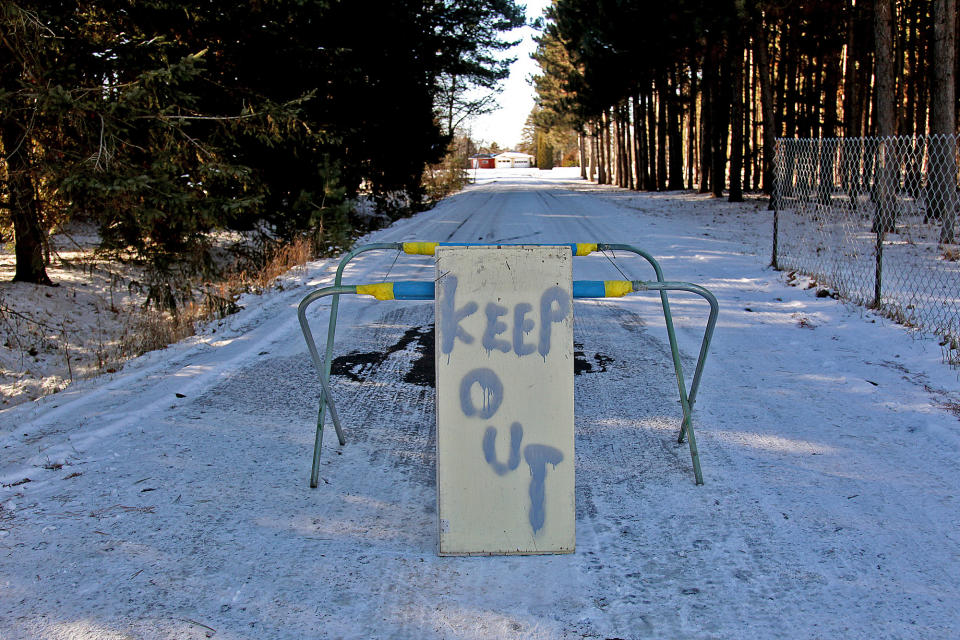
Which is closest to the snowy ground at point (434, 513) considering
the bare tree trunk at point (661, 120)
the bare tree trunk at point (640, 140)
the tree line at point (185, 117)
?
the tree line at point (185, 117)

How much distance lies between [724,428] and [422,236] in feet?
45.4

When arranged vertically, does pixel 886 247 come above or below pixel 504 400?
below

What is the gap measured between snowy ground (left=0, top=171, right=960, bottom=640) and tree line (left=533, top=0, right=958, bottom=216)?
42.7ft

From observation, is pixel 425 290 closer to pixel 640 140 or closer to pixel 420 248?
pixel 420 248

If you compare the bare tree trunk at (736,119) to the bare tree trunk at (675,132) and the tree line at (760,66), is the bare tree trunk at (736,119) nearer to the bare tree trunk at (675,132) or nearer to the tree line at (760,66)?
the tree line at (760,66)

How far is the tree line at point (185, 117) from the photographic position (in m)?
9.52

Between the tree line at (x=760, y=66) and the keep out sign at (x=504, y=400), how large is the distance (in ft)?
50.4

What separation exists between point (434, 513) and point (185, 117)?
28.5ft

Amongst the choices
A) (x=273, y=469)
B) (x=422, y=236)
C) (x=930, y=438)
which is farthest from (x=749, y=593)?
(x=422, y=236)

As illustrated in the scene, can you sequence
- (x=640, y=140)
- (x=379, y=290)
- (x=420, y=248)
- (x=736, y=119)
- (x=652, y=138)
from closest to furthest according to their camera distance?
1. (x=379, y=290)
2. (x=420, y=248)
3. (x=736, y=119)
4. (x=652, y=138)
5. (x=640, y=140)

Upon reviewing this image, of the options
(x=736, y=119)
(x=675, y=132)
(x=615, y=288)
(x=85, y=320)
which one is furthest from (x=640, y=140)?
(x=615, y=288)

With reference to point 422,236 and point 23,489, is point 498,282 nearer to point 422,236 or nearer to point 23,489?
point 23,489

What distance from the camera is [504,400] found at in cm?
321

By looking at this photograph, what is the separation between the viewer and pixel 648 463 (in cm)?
425
